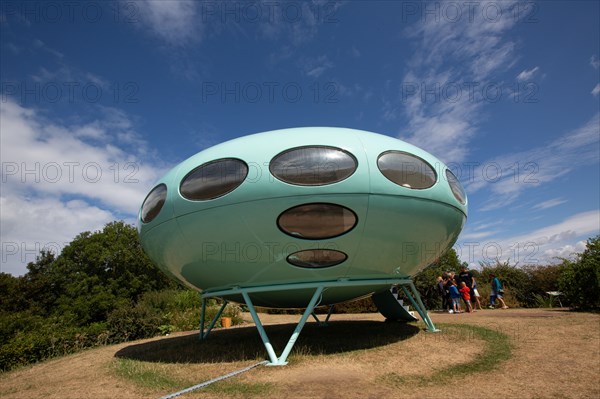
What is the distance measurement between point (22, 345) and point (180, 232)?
9.29 meters

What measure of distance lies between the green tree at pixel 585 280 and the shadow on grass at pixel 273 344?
7899mm

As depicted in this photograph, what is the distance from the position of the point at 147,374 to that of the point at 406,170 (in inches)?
265

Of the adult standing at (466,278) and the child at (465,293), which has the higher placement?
the adult standing at (466,278)

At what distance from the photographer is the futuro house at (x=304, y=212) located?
746 centimetres

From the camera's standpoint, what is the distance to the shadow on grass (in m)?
8.63

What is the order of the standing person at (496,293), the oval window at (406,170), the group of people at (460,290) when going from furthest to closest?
the standing person at (496,293) < the group of people at (460,290) < the oval window at (406,170)

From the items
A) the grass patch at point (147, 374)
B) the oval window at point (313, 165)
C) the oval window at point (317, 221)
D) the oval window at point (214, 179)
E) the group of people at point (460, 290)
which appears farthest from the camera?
the group of people at point (460, 290)

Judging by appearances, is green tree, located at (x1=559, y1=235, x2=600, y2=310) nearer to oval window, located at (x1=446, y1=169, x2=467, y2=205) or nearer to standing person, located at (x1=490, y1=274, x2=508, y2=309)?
standing person, located at (x1=490, y1=274, x2=508, y2=309)

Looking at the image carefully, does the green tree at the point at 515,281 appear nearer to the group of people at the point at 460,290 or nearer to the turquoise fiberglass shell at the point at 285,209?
the group of people at the point at 460,290

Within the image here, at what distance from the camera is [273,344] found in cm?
977

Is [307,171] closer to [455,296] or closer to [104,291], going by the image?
[455,296]

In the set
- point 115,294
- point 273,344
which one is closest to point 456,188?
point 273,344

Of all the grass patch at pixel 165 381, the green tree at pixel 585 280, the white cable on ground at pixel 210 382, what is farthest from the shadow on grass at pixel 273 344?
the green tree at pixel 585 280

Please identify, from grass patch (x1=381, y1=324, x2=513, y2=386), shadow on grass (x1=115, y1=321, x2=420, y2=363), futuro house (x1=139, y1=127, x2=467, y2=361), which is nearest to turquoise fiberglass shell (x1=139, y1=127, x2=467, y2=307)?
futuro house (x1=139, y1=127, x2=467, y2=361)
